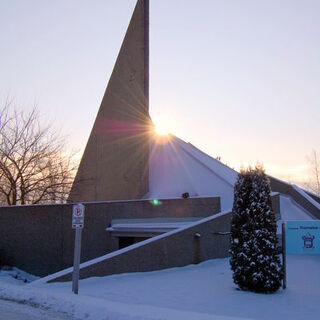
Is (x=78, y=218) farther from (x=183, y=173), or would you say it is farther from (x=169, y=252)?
(x=183, y=173)

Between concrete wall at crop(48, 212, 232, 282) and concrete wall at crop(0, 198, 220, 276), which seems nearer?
concrete wall at crop(48, 212, 232, 282)

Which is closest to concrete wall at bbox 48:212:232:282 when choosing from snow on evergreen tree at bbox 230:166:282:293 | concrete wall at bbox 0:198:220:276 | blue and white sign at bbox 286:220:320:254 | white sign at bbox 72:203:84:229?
white sign at bbox 72:203:84:229

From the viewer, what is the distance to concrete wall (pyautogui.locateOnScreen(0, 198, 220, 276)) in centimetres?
A: 1611

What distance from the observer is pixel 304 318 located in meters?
6.62

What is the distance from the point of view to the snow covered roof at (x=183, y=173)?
24500mm

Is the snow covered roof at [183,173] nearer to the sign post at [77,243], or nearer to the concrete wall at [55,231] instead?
the concrete wall at [55,231]

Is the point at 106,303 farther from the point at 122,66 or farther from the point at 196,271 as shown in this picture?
the point at 122,66

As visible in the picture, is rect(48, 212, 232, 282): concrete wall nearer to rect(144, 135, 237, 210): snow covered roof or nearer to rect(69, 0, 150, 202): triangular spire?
rect(144, 135, 237, 210): snow covered roof

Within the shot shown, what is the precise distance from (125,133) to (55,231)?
34.9 ft

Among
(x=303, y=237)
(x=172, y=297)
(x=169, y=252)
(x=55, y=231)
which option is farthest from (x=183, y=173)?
(x=172, y=297)

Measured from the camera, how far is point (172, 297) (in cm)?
817

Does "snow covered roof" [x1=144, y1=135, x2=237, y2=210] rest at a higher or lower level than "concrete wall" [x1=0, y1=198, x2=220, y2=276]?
higher

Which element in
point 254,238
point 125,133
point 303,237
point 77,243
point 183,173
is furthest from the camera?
point 183,173

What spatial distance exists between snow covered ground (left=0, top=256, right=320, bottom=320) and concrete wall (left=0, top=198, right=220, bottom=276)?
5950 millimetres
